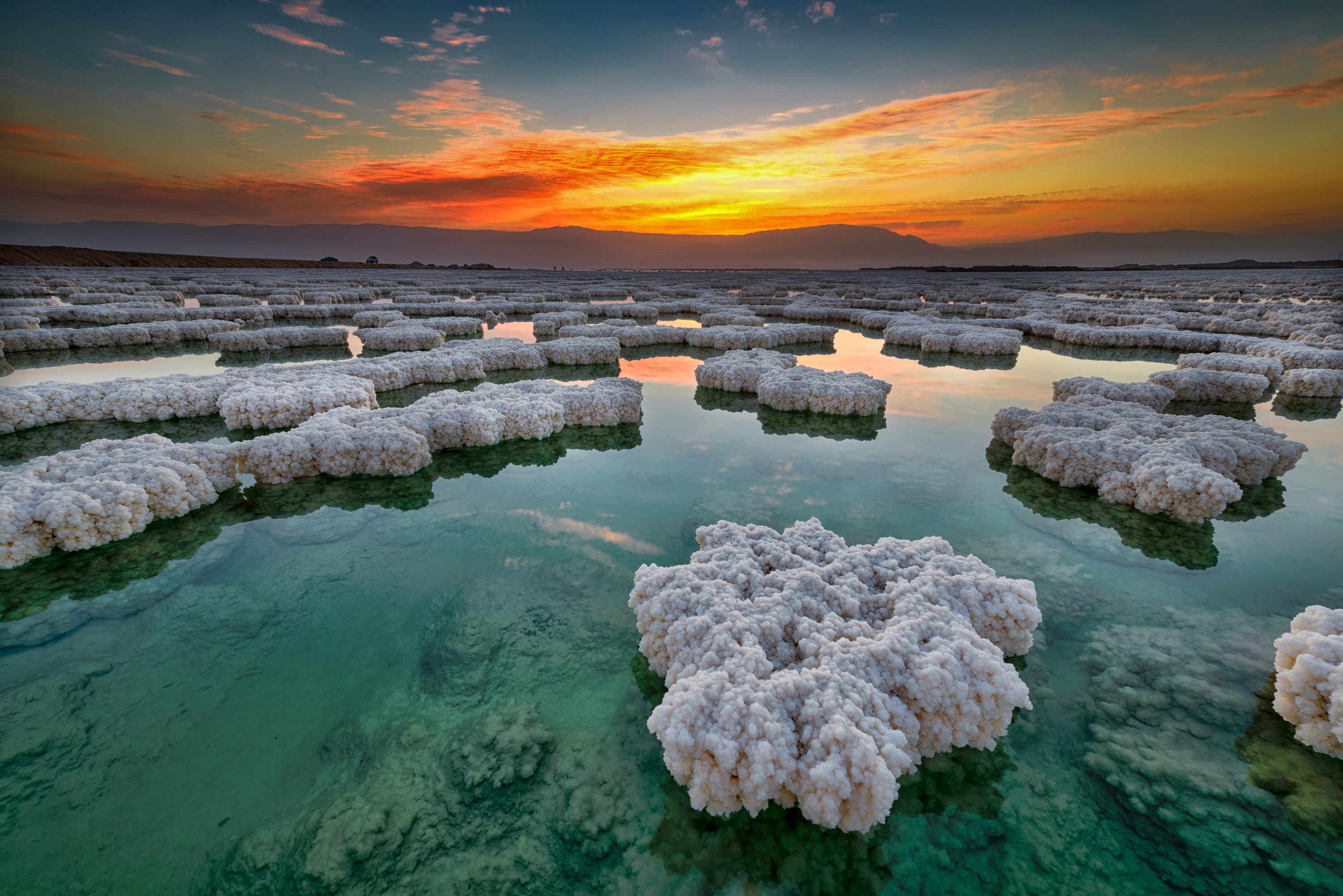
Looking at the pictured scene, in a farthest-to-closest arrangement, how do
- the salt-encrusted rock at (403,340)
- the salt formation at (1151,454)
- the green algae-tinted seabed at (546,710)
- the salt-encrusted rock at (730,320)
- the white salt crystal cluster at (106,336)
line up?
the salt-encrusted rock at (730,320), the salt-encrusted rock at (403,340), the white salt crystal cluster at (106,336), the salt formation at (1151,454), the green algae-tinted seabed at (546,710)

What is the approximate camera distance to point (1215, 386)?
50.9ft

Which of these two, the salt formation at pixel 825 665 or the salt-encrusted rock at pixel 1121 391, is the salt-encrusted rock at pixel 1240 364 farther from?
the salt formation at pixel 825 665

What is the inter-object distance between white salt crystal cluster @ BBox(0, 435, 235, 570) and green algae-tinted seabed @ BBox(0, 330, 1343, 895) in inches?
12.0

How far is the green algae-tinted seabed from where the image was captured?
3.60 meters

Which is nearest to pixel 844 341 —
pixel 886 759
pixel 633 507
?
pixel 633 507

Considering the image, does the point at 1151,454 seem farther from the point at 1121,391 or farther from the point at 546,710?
the point at 546,710

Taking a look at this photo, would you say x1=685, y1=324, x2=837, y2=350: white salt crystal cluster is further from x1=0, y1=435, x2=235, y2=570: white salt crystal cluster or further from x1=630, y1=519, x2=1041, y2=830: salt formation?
x1=0, y1=435, x2=235, y2=570: white salt crystal cluster

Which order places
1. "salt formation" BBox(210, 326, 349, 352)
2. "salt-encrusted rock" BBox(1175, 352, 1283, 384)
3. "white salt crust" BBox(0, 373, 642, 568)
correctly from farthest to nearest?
"salt formation" BBox(210, 326, 349, 352)
"salt-encrusted rock" BBox(1175, 352, 1283, 384)
"white salt crust" BBox(0, 373, 642, 568)

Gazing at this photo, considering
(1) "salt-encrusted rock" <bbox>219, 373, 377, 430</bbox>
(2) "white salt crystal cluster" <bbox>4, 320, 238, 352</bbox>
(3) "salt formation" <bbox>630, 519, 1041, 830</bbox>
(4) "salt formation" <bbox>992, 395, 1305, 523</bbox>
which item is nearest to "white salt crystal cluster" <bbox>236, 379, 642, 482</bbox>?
(1) "salt-encrusted rock" <bbox>219, 373, 377, 430</bbox>

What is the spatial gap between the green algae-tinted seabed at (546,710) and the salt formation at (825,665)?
1.21 ft

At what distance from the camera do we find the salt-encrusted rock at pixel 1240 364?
682 inches

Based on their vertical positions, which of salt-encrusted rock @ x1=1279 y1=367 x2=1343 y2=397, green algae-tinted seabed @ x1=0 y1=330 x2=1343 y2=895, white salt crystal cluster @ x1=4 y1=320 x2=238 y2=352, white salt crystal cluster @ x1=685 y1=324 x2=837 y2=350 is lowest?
green algae-tinted seabed @ x1=0 y1=330 x2=1343 y2=895

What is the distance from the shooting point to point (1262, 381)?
15156 mm

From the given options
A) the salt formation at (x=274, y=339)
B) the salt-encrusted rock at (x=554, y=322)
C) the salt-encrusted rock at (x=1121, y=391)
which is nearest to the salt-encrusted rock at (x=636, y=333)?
the salt-encrusted rock at (x=554, y=322)
